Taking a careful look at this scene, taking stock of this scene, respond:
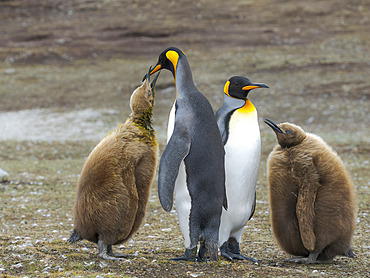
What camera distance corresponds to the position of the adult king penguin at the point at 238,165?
4.67 m

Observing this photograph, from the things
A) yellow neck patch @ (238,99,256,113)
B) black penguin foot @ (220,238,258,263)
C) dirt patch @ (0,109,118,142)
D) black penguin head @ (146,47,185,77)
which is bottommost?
dirt patch @ (0,109,118,142)

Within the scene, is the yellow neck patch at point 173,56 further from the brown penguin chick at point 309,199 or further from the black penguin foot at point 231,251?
the black penguin foot at point 231,251

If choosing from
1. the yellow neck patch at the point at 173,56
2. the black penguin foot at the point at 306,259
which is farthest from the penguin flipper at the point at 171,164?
the black penguin foot at the point at 306,259

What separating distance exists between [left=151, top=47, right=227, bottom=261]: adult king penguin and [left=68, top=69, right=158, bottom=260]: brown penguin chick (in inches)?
11.2

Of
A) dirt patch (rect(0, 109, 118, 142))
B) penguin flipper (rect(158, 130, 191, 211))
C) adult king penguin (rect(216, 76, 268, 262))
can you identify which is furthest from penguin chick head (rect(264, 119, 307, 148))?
dirt patch (rect(0, 109, 118, 142))

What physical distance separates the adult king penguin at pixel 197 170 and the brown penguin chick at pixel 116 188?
28 cm

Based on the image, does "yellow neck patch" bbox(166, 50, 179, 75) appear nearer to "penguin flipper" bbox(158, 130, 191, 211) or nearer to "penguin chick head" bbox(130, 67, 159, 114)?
"penguin chick head" bbox(130, 67, 159, 114)

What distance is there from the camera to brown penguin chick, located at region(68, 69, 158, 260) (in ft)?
14.2

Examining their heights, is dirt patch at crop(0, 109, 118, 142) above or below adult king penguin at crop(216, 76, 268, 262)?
below

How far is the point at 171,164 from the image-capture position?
4.11 m

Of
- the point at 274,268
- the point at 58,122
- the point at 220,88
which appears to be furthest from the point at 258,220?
the point at 220,88

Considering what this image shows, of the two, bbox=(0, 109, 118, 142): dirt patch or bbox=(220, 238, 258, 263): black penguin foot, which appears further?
bbox=(0, 109, 118, 142): dirt patch

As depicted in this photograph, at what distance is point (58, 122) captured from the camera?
17.8 m

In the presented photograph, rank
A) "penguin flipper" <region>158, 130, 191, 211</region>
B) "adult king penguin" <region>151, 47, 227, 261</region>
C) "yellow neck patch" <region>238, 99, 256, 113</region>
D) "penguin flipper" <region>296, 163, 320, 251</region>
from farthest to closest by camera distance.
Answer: "yellow neck patch" <region>238, 99, 256, 113</region>
"penguin flipper" <region>296, 163, 320, 251</region>
"adult king penguin" <region>151, 47, 227, 261</region>
"penguin flipper" <region>158, 130, 191, 211</region>
